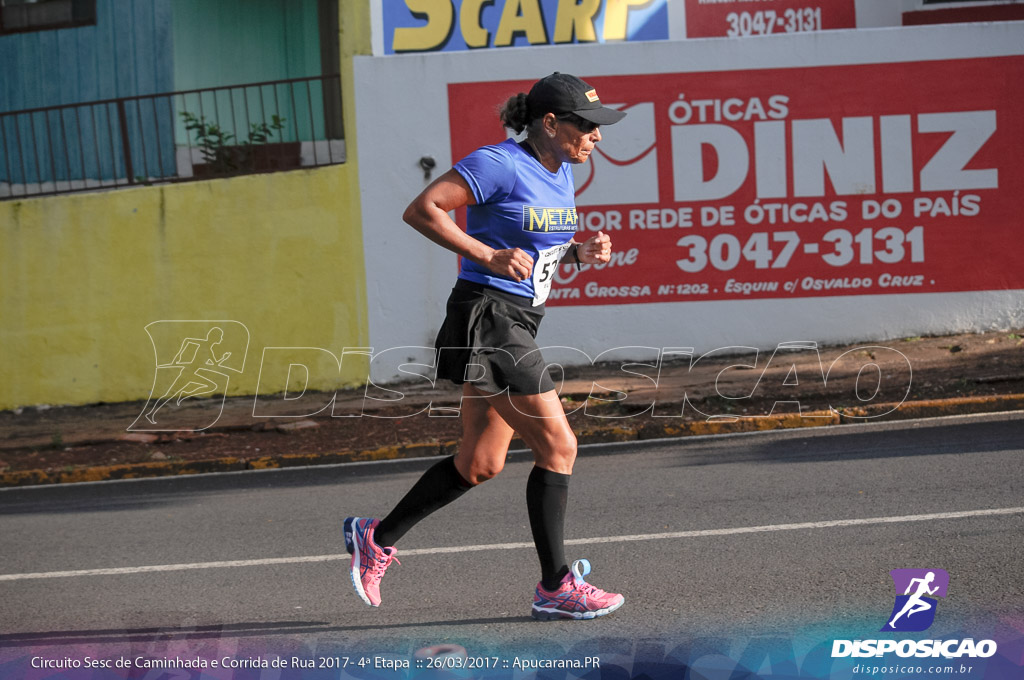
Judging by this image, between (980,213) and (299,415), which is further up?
(980,213)

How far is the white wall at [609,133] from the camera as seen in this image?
488 inches

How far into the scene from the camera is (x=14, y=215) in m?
12.6

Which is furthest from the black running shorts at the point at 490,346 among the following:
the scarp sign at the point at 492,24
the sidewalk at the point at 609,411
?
the scarp sign at the point at 492,24

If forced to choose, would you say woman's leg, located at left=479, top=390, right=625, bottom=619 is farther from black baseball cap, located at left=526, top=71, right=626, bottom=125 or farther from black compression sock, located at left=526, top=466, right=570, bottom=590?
black baseball cap, located at left=526, top=71, right=626, bottom=125

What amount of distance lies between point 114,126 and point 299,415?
557 cm

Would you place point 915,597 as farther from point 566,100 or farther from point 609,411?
point 609,411

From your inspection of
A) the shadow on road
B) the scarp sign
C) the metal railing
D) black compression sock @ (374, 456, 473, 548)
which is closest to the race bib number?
black compression sock @ (374, 456, 473, 548)

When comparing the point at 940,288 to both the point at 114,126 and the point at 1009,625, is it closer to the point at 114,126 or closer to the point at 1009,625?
the point at 1009,625

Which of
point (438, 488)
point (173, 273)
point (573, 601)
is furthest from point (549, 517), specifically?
point (173, 273)

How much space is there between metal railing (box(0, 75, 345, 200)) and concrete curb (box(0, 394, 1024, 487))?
4.41 metres

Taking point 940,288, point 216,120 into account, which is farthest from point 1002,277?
point 216,120

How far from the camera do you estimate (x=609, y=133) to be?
12523 mm

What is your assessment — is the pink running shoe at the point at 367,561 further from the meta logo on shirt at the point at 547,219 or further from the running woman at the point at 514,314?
the meta logo on shirt at the point at 547,219

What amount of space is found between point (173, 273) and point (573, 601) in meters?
9.22
